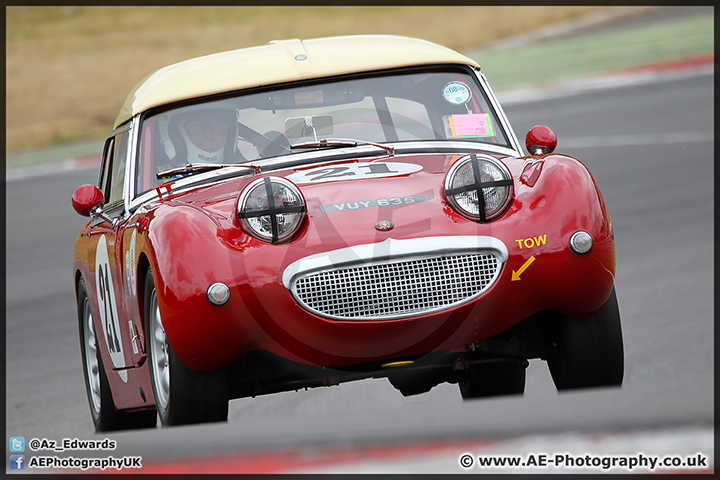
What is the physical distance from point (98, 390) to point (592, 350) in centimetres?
320

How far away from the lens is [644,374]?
245 inches

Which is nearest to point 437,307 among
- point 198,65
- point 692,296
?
point 198,65

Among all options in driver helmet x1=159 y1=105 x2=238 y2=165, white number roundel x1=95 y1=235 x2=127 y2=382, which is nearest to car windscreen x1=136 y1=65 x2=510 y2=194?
driver helmet x1=159 y1=105 x2=238 y2=165

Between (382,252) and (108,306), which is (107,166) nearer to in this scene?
(108,306)

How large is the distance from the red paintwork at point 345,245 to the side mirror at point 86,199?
4.86ft

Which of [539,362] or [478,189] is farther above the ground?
[478,189]

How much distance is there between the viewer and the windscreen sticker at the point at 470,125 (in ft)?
18.4

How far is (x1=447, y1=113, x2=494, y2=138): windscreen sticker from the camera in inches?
221

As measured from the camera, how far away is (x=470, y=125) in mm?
5652

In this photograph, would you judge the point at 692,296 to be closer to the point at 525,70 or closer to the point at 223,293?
the point at 223,293

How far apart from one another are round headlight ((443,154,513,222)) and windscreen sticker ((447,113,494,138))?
1.14 meters

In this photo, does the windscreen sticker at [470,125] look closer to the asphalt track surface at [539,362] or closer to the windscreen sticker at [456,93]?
the windscreen sticker at [456,93]

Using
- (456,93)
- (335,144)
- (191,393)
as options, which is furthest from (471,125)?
(191,393)

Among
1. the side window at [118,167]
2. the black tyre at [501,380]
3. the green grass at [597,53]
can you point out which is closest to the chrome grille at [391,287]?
the black tyre at [501,380]
